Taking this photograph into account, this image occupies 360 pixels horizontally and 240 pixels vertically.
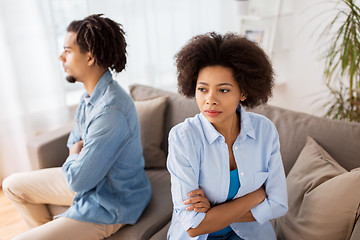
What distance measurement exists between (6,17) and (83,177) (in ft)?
4.81

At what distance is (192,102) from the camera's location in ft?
6.62

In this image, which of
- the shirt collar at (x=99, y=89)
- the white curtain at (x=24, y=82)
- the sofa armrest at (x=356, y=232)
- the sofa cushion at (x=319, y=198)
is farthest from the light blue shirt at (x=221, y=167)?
the white curtain at (x=24, y=82)

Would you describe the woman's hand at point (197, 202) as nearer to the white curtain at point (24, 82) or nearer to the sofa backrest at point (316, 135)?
the sofa backrest at point (316, 135)

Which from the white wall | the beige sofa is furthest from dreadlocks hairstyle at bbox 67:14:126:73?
the white wall

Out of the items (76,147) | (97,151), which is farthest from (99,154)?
(76,147)

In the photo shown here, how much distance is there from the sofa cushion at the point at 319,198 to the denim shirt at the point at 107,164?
2.24 ft

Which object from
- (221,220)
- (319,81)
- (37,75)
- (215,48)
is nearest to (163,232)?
(221,220)

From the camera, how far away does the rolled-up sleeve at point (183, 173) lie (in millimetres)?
1213

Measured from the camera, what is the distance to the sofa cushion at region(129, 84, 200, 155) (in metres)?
2.01

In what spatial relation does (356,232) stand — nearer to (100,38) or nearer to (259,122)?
(259,122)

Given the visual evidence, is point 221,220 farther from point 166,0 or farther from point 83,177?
point 166,0

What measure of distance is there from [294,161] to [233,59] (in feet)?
2.38

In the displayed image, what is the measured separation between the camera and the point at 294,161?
164 cm

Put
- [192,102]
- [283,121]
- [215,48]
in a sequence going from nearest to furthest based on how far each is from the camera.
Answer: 1. [215,48]
2. [283,121]
3. [192,102]
